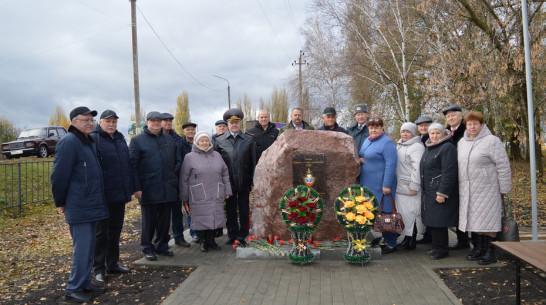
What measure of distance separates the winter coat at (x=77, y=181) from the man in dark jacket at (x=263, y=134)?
3.06 metres

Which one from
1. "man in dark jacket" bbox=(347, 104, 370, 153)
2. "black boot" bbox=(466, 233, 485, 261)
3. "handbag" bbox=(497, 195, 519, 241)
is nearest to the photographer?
"handbag" bbox=(497, 195, 519, 241)

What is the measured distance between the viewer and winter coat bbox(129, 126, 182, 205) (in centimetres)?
538

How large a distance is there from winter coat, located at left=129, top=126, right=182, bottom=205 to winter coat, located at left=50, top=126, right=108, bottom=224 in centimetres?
106

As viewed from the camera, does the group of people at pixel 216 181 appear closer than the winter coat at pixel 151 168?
Yes

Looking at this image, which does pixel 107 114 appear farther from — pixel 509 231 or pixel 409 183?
pixel 509 231

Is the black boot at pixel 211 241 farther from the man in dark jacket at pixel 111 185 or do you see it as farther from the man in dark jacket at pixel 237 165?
the man in dark jacket at pixel 111 185

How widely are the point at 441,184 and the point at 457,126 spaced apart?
1.00 m

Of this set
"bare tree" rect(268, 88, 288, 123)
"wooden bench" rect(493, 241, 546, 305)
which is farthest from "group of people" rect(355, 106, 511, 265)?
"bare tree" rect(268, 88, 288, 123)

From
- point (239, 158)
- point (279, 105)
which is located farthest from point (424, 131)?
point (279, 105)

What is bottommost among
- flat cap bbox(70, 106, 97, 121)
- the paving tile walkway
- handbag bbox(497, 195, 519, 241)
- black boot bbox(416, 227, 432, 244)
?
the paving tile walkway

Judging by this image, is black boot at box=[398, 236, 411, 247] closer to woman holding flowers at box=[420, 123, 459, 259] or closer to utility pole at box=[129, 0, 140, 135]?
woman holding flowers at box=[420, 123, 459, 259]

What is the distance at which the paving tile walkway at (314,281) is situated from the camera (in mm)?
4023

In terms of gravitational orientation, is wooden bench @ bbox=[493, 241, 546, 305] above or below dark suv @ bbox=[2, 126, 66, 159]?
below

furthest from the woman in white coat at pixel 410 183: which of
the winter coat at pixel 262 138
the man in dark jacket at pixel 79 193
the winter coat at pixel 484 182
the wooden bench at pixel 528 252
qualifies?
the man in dark jacket at pixel 79 193
